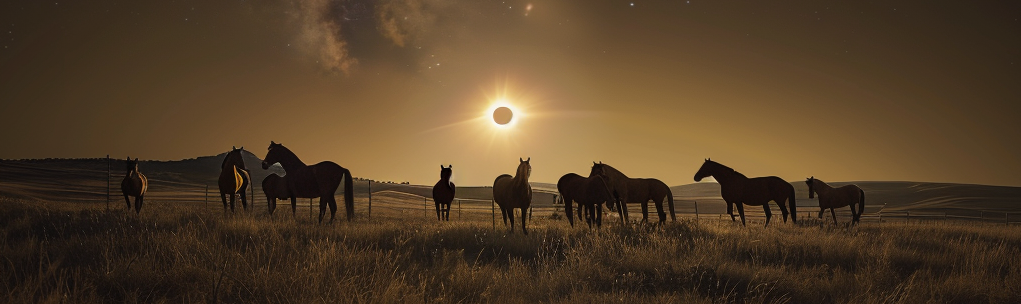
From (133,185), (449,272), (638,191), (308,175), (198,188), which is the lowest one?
(449,272)

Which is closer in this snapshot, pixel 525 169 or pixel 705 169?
pixel 525 169

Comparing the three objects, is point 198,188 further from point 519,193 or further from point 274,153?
point 519,193

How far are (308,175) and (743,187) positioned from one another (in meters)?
11.5

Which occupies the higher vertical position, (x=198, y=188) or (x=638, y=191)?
(x=638, y=191)

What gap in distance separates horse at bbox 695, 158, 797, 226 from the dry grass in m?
3.98

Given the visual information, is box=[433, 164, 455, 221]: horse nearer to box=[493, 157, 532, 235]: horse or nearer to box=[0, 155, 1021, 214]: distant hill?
box=[493, 157, 532, 235]: horse

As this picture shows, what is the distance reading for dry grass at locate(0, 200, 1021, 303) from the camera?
5.39m

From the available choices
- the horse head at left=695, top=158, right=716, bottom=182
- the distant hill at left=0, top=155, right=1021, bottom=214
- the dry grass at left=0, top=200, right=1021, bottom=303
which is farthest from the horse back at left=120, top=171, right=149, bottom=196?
the distant hill at left=0, top=155, right=1021, bottom=214

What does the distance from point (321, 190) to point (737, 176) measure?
36.4 feet

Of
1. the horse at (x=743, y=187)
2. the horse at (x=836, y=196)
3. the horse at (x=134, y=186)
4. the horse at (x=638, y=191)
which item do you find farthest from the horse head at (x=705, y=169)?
the horse at (x=134, y=186)

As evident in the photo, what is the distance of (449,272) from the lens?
7027mm

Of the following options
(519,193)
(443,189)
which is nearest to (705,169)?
(519,193)

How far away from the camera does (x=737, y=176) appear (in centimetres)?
1542

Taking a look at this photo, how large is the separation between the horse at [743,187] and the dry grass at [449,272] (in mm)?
3979
